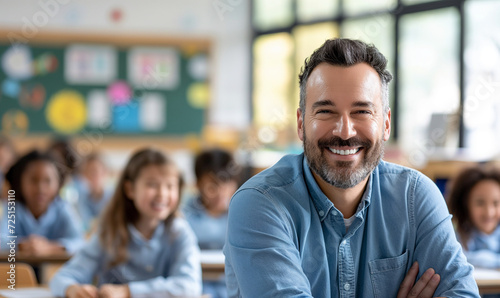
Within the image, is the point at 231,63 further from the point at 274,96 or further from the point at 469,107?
the point at 469,107

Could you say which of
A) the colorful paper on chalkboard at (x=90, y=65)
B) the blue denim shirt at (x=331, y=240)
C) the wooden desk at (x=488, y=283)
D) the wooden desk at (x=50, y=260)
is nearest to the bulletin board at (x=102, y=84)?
the colorful paper on chalkboard at (x=90, y=65)

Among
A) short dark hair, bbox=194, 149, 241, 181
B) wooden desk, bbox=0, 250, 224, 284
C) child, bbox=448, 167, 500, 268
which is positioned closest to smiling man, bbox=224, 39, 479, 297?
wooden desk, bbox=0, 250, 224, 284

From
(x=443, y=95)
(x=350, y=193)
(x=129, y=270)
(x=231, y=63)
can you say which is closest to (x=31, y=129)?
(x=231, y=63)

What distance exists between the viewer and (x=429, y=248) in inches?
65.1

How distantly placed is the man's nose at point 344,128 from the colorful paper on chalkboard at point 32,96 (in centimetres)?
777

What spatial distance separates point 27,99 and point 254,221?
25.4ft

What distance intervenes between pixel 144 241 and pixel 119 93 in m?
6.47

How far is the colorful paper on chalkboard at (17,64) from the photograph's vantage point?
865 centimetres

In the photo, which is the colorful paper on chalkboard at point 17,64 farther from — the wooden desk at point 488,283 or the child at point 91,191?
the wooden desk at point 488,283

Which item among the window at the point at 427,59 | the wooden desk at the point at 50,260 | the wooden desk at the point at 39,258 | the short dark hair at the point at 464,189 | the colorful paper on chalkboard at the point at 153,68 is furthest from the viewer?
the colorful paper on chalkboard at the point at 153,68

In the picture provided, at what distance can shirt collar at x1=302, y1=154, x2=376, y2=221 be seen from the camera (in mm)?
1627

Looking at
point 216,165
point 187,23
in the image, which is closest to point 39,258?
point 216,165

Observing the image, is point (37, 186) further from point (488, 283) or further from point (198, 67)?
point (198, 67)

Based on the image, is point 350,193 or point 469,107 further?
point 469,107
